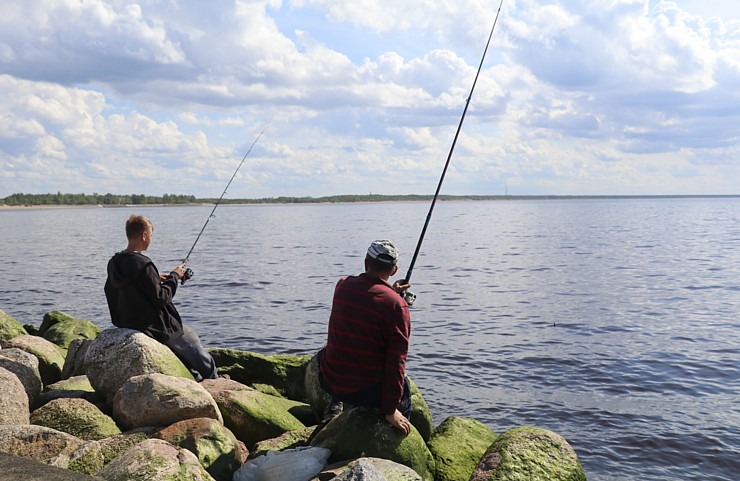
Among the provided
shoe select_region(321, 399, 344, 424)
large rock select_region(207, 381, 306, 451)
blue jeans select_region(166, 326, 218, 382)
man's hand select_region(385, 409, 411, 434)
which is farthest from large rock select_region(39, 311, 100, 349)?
man's hand select_region(385, 409, 411, 434)

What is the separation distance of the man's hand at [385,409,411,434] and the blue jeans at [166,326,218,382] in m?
2.84

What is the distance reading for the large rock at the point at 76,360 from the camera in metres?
7.62

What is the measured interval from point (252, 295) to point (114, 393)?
13.8 m

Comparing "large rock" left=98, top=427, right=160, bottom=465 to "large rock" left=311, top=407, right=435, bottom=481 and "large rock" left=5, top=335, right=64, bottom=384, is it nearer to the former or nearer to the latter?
"large rock" left=311, top=407, right=435, bottom=481

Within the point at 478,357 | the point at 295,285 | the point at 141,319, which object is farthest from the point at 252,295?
the point at 141,319

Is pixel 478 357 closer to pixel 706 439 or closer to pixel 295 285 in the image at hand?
pixel 706 439

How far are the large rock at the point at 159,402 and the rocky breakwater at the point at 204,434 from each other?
10mm

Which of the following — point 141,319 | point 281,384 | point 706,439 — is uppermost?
point 141,319

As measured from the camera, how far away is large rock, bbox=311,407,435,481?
5.27m

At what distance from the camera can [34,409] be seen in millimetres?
6586

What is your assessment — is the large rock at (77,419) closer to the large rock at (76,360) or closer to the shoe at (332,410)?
the large rock at (76,360)

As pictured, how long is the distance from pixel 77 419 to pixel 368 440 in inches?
103

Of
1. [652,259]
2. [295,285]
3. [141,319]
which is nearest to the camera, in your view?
[141,319]

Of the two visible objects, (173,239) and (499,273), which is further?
(173,239)
